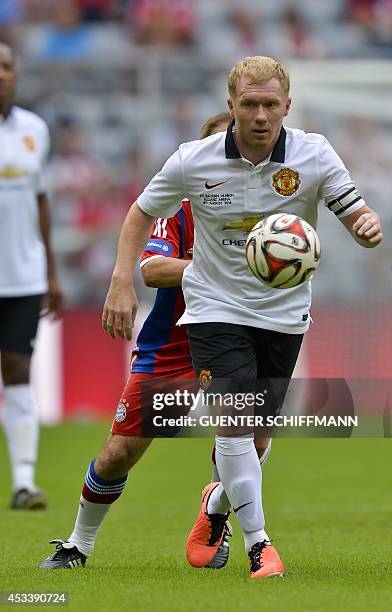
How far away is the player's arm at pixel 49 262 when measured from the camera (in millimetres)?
9227

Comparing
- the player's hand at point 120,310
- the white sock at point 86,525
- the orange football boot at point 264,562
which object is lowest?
the white sock at point 86,525

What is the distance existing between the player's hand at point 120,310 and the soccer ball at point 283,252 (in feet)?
1.77

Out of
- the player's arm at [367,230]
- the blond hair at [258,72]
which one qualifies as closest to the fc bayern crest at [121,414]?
the player's arm at [367,230]

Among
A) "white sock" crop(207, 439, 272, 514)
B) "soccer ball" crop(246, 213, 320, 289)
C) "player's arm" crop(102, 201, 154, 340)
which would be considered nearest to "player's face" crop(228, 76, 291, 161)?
"soccer ball" crop(246, 213, 320, 289)

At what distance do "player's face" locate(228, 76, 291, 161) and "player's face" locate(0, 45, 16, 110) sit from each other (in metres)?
3.84

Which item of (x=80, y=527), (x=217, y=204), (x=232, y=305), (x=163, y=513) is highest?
(x=217, y=204)

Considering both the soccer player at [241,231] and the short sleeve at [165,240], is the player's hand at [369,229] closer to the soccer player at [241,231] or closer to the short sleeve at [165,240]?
the soccer player at [241,231]

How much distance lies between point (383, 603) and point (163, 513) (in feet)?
13.2

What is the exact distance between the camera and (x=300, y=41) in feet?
63.8

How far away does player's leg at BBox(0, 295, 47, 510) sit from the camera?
901cm

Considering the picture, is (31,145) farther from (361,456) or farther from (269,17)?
(269,17)

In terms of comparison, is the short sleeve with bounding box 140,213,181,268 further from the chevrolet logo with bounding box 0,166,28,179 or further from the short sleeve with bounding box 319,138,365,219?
the chevrolet logo with bounding box 0,166,28,179

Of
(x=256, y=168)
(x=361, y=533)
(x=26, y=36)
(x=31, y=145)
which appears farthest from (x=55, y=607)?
(x=26, y=36)

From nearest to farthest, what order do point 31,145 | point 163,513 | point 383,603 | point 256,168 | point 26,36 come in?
1. point 383,603
2. point 256,168
3. point 163,513
4. point 31,145
5. point 26,36
